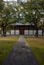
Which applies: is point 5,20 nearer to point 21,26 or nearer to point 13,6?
point 13,6

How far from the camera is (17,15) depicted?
8269cm

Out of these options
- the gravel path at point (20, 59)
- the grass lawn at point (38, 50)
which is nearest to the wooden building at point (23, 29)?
the grass lawn at point (38, 50)

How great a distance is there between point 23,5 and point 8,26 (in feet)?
36.3

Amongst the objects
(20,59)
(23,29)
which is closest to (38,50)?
(20,59)

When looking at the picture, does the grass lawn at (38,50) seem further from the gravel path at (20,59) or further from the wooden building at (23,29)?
the wooden building at (23,29)

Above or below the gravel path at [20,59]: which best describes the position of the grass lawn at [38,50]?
below

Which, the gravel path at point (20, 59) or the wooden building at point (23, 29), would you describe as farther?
the wooden building at point (23, 29)

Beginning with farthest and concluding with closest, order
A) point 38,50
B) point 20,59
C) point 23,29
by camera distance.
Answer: point 23,29 < point 38,50 < point 20,59

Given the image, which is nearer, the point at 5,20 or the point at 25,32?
the point at 5,20

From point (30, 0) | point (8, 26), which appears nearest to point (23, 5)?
point (30, 0)

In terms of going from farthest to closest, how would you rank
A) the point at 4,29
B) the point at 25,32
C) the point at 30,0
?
the point at 25,32 < the point at 4,29 < the point at 30,0

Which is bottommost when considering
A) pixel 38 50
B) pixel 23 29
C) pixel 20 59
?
pixel 23 29

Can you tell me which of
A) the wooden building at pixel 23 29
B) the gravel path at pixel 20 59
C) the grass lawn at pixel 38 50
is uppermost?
the gravel path at pixel 20 59

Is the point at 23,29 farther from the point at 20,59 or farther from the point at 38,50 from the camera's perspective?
the point at 20,59
